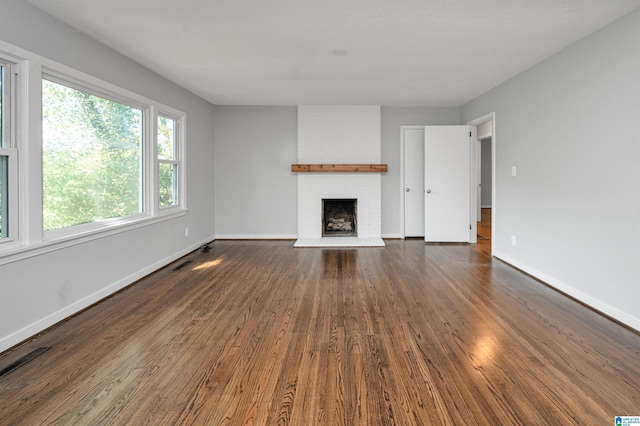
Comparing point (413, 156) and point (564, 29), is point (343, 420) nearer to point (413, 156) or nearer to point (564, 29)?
point (564, 29)

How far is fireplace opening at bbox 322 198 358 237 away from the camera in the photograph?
7066 mm

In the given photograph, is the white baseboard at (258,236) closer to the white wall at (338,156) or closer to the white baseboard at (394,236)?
the white wall at (338,156)

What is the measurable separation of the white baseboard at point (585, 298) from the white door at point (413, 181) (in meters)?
2.35

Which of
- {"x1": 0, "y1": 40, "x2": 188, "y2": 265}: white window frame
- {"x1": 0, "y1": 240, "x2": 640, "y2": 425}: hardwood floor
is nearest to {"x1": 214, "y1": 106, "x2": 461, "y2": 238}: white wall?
{"x1": 0, "y1": 240, "x2": 640, "y2": 425}: hardwood floor

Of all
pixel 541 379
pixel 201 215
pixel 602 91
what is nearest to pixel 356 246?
pixel 201 215

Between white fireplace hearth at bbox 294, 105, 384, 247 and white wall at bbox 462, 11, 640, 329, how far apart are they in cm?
247

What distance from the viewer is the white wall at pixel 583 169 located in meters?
2.94

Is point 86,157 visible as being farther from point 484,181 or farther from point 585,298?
point 484,181

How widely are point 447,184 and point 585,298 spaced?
11.2 ft

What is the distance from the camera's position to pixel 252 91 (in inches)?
224

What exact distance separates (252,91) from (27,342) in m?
4.20

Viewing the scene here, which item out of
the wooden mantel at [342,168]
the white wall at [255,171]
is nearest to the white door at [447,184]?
the wooden mantel at [342,168]

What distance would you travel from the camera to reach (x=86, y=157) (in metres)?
3.45

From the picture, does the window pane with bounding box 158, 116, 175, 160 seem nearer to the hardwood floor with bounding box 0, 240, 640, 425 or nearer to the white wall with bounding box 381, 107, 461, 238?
the hardwood floor with bounding box 0, 240, 640, 425
